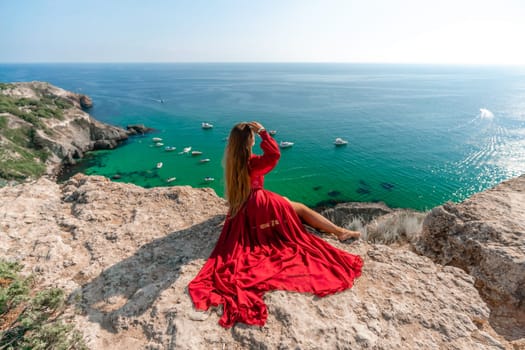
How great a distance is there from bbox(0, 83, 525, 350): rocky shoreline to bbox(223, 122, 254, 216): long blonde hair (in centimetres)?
117

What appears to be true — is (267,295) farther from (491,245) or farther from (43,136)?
(43,136)

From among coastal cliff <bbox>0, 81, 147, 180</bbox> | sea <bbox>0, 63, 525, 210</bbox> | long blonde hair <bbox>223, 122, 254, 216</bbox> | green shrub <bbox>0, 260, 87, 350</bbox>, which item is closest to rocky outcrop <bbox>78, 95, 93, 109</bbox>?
sea <bbox>0, 63, 525, 210</bbox>

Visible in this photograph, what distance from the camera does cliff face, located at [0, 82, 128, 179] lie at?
2361cm

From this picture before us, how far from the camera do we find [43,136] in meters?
28.3

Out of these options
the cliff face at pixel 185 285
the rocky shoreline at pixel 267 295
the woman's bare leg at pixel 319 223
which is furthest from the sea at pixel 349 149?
the woman's bare leg at pixel 319 223

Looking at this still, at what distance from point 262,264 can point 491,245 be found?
409cm

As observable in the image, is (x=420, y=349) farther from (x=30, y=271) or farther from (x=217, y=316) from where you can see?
(x=30, y=271)

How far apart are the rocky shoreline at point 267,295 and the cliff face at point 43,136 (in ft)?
69.4

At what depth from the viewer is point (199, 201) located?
667 cm

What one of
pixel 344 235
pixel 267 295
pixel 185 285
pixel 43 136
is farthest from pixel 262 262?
pixel 43 136

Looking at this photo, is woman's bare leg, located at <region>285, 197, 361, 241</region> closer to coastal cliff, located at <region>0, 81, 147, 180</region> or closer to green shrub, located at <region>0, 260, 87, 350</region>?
green shrub, located at <region>0, 260, 87, 350</region>

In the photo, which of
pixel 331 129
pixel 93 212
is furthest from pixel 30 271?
pixel 331 129

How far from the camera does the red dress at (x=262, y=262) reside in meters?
3.41

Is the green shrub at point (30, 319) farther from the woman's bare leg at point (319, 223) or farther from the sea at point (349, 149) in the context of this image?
the sea at point (349, 149)
